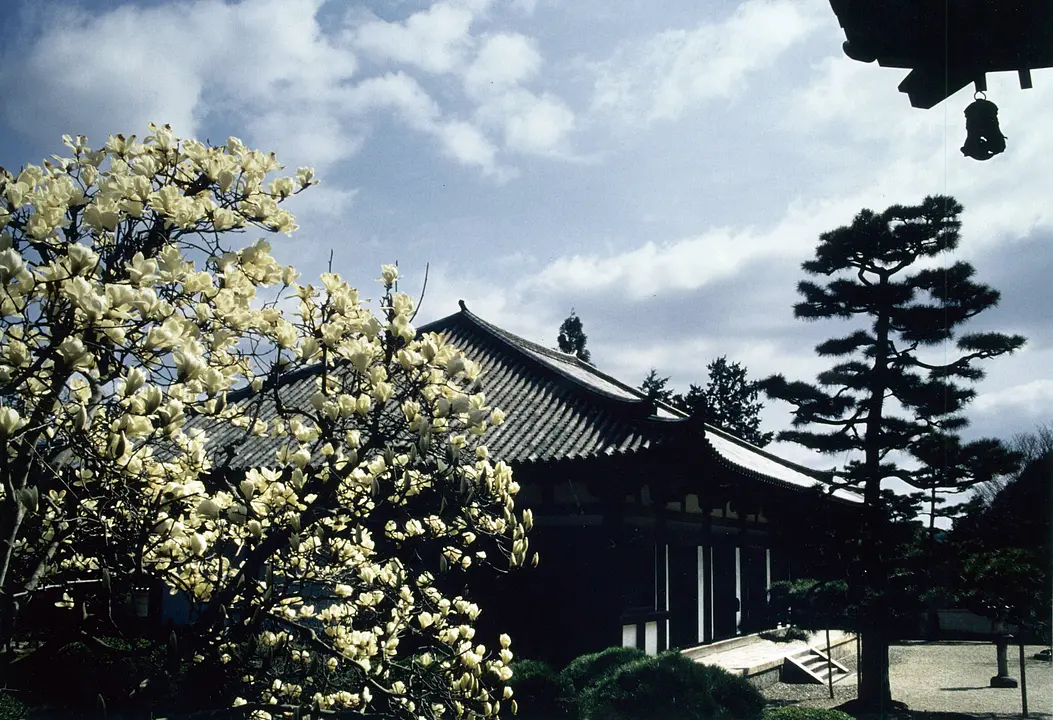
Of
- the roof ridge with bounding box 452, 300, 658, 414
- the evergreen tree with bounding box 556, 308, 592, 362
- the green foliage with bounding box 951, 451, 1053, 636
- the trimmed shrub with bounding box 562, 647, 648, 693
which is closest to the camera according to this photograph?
the trimmed shrub with bounding box 562, 647, 648, 693

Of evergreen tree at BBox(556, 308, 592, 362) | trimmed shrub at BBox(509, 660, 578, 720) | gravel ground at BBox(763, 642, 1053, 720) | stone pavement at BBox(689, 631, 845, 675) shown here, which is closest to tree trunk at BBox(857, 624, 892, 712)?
gravel ground at BBox(763, 642, 1053, 720)

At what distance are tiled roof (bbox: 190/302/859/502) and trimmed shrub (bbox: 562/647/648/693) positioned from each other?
2.30m

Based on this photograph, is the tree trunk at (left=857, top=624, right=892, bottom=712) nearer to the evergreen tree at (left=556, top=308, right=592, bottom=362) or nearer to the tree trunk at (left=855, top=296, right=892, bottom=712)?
the tree trunk at (left=855, top=296, right=892, bottom=712)

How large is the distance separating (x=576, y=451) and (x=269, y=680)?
21.0 ft

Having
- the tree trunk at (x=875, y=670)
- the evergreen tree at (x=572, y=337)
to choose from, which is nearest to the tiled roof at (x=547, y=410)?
the tree trunk at (x=875, y=670)

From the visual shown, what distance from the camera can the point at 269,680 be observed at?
132 inches

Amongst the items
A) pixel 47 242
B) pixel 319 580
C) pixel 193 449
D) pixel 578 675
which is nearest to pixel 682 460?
pixel 578 675

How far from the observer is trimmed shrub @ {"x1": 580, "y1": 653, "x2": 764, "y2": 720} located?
6.99 m

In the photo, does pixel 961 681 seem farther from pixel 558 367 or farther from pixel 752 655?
pixel 558 367

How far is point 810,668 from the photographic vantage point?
14961 mm

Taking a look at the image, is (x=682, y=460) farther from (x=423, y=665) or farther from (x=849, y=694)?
(x=849, y=694)

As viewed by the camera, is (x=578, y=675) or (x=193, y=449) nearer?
(x=193, y=449)

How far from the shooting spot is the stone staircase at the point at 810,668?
46.4ft

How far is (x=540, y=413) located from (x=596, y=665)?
407cm
